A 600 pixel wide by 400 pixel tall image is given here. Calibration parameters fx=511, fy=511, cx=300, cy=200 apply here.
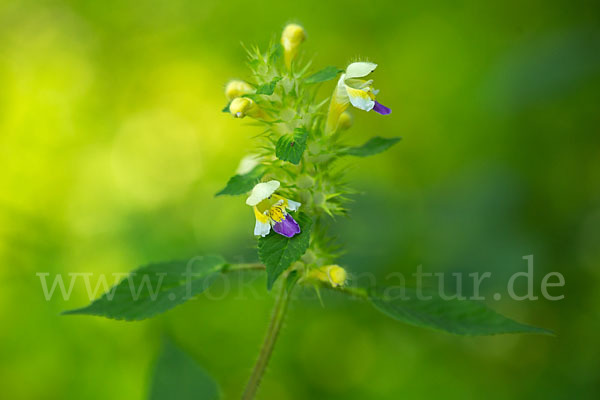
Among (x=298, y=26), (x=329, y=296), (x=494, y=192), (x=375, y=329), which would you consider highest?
(x=298, y=26)

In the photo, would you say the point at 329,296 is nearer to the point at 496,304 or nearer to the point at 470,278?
the point at 470,278

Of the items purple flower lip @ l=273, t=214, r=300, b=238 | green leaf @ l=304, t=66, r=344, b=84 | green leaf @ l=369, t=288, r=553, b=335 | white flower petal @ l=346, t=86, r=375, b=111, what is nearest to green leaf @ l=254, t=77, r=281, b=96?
green leaf @ l=304, t=66, r=344, b=84

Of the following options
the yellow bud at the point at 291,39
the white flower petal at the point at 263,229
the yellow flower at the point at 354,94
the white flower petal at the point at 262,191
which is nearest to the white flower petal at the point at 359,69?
the yellow flower at the point at 354,94

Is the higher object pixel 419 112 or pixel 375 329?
pixel 419 112

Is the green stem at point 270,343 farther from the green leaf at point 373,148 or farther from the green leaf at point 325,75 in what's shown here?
the green leaf at point 325,75

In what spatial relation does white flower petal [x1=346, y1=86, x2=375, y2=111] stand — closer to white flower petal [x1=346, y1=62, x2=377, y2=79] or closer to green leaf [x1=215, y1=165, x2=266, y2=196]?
white flower petal [x1=346, y1=62, x2=377, y2=79]

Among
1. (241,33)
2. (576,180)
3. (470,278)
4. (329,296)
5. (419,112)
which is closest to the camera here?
(329,296)

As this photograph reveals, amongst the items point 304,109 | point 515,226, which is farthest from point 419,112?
point 304,109

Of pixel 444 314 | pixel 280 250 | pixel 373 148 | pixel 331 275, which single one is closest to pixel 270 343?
pixel 331 275
